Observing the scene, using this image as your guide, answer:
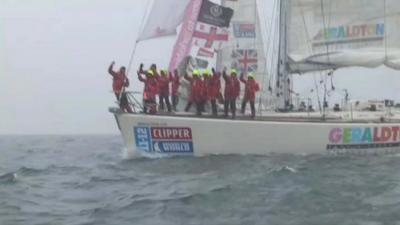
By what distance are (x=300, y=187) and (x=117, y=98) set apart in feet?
28.9

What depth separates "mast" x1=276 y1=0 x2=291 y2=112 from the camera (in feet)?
74.8

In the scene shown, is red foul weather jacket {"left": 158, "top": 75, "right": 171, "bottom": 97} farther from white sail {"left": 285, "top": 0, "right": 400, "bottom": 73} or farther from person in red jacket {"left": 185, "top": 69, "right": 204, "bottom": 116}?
white sail {"left": 285, "top": 0, "right": 400, "bottom": 73}

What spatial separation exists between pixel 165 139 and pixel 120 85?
7.37 feet

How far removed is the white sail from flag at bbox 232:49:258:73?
4.85 m

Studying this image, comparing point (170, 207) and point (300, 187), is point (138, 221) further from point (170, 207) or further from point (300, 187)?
point (300, 187)

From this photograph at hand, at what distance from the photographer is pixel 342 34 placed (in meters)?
22.9

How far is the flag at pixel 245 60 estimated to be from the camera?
2758cm

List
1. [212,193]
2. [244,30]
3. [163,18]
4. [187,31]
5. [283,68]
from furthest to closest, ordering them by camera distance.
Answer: [244,30] < [283,68] < [187,31] < [163,18] < [212,193]

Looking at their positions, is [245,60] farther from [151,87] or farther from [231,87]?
[151,87]

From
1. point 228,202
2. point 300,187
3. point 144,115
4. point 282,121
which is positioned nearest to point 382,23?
point 282,121

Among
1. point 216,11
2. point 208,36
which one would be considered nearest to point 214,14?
point 216,11

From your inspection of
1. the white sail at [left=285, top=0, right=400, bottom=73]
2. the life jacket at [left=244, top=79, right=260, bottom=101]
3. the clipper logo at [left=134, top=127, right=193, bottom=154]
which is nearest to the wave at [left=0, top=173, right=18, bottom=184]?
the clipper logo at [left=134, top=127, right=193, bottom=154]

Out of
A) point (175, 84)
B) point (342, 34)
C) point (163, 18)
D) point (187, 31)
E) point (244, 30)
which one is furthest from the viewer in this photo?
point (244, 30)

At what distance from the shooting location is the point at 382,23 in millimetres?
Answer: 22703
